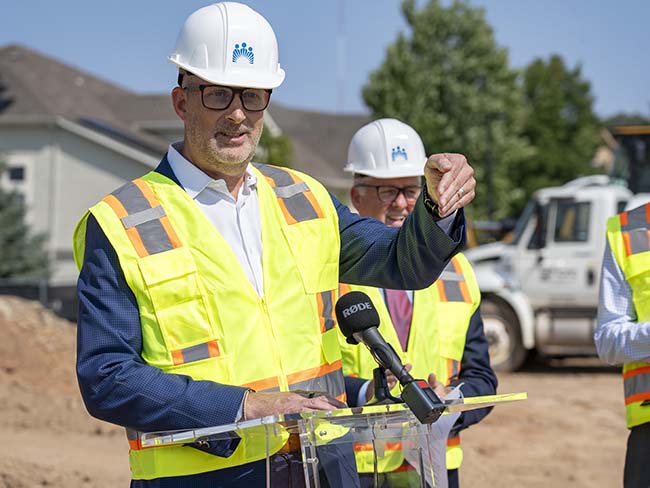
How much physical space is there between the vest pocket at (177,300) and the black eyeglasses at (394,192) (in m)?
1.88

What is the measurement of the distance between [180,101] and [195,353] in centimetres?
81

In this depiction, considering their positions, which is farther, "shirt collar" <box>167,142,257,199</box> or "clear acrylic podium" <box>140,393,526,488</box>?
"shirt collar" <box>167,142,257,199</box>

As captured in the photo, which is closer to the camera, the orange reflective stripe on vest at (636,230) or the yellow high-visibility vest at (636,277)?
the yellow high-visibility vest at (636,277)

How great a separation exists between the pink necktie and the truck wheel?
11.8 m

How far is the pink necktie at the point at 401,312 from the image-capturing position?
158 inches

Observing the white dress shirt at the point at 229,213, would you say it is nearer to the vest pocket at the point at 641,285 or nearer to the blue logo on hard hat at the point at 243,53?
the blue logo on hard hat at the point at 243,53

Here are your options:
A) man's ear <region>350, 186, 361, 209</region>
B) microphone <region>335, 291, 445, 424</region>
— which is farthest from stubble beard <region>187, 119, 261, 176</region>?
man's ear <region>350, 186, 361, 209</region>

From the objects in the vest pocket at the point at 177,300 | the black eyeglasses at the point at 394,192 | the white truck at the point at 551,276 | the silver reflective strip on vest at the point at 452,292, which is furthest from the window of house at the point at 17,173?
the vest pocket at the point at 177,300

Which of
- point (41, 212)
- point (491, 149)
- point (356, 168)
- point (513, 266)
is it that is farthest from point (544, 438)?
point (491, 149)

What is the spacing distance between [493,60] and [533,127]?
11869 mm

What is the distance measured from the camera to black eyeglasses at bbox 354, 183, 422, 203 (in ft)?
14.7

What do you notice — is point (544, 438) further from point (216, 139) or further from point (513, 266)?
point (216, 139)

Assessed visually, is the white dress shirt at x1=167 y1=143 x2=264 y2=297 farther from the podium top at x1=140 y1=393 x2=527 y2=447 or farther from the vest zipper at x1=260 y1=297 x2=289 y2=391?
the podium top at x1=140 y1=393 x2=527 y2=447

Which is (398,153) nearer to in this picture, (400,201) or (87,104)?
(400,201)
